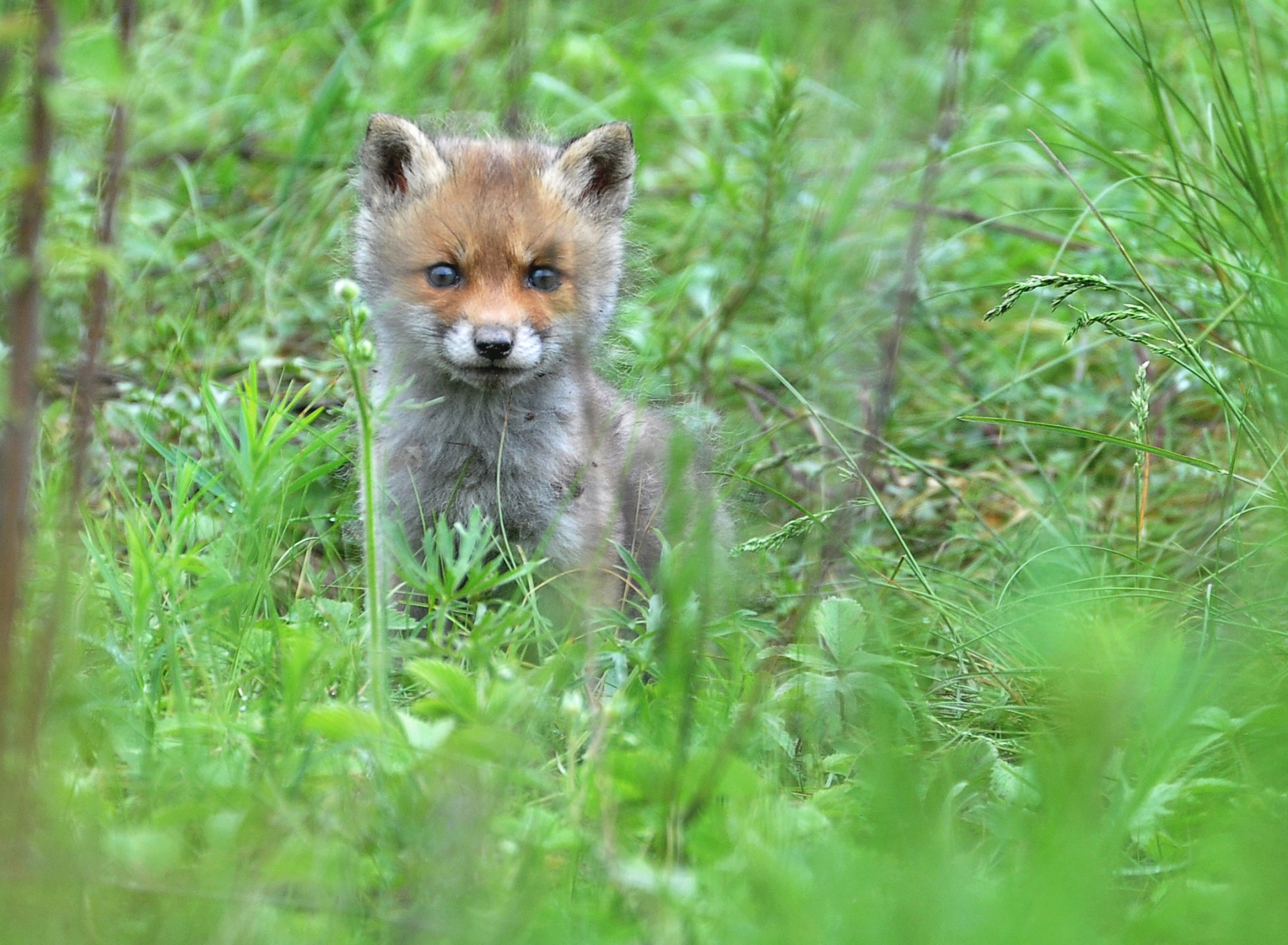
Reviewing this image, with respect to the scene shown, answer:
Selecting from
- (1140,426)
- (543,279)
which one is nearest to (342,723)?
(543,279)

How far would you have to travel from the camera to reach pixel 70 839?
89.9 inches

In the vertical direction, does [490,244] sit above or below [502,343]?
above

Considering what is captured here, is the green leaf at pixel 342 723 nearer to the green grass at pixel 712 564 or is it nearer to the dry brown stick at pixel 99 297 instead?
the green grass at pixel 712 564

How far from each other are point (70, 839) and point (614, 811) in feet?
3.25

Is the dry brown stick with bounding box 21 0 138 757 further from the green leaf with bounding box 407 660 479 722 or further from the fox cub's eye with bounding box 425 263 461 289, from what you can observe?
the fox cub's eye with bounding box 425 263 461 289

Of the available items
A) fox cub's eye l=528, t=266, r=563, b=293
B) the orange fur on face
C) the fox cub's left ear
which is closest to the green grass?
the fox cub's left ear

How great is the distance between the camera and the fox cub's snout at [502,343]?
13.5 ft

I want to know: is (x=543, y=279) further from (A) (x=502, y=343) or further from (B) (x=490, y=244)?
(A) (x=502, y=343)

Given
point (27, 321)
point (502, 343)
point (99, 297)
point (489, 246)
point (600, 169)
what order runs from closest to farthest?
point (27, 321) → point (99, 297) → point (502, 343) → point (489, 246) → point (600, 169)

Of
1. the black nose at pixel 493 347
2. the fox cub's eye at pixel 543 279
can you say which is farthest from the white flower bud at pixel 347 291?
the fox cub's eye at pixel 543 279

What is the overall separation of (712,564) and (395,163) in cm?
235

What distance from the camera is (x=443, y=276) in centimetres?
417

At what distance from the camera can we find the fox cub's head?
4.09 meters

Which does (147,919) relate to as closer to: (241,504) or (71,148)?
(241,504)
